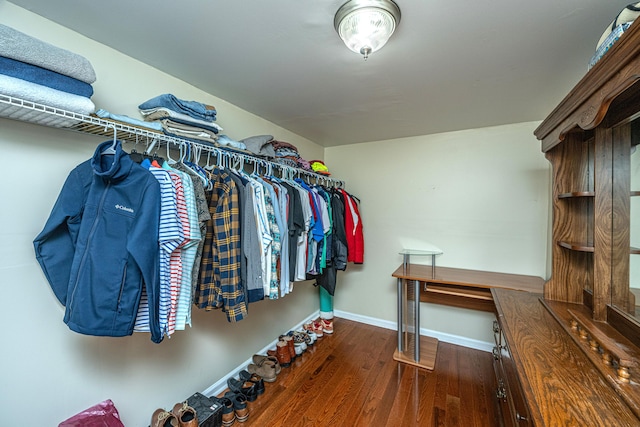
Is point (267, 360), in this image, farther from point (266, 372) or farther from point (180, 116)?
point (180, 116)

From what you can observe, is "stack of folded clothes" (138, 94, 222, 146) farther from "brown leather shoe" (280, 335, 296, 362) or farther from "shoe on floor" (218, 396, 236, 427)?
"brown leather shoe" (280, 335, 296, 362)

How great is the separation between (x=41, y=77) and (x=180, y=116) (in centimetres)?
54

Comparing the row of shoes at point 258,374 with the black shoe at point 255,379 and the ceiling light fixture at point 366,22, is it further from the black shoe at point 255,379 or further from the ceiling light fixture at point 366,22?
the ceiling light fixture at point 366,22

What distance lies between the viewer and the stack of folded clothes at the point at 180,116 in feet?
4.54

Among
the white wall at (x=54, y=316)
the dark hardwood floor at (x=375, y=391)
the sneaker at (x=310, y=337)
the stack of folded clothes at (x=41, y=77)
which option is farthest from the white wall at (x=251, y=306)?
the dark hardwood floor at (x=375, y=391)

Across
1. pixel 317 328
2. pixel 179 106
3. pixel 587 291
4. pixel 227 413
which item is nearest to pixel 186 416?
pixel 227 413

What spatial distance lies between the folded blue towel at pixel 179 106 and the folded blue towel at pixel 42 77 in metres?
0.33

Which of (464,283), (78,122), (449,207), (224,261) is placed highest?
(78,122)

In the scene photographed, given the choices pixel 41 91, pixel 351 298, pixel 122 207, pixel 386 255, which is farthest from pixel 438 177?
pixel 41 91

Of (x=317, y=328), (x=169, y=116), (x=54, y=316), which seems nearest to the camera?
(x=54, y=316)

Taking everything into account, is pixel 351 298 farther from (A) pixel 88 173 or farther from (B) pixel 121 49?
(B) pixel 121 49

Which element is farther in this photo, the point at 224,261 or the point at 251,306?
the point at 251,306

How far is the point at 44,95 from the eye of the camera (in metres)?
0.93

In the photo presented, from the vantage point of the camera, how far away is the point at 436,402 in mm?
1879
